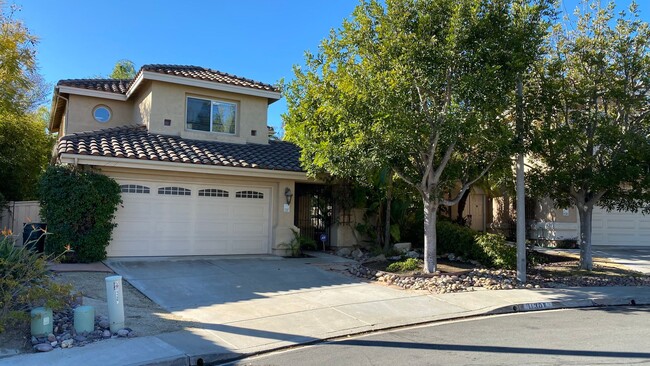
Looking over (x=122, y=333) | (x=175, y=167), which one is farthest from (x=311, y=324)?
(x=175, y=167)

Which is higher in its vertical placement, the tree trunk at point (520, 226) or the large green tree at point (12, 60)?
the large green tree at point (12, 60)

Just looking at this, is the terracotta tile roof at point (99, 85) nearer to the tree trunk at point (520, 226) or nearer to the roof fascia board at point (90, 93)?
the roof fascia board at point (90, 93)

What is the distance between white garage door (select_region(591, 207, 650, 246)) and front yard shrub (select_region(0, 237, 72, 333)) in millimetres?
20070

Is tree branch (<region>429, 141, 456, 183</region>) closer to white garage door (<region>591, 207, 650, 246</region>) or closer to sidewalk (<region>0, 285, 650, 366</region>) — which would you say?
sidewalk (<region>0, 285, 650, 366</region>)

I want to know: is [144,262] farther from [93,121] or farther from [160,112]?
[93,121]

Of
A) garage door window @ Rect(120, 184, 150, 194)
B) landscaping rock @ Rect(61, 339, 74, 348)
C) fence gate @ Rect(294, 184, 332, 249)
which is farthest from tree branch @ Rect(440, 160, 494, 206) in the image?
landscaping rock @ Rect(61, 339, 74, 348)

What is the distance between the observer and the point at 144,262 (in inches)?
510

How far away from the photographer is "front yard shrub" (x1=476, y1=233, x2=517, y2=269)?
13.2 metres

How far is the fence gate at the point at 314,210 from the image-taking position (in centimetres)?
1727

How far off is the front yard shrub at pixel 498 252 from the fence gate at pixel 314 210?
5.54 meters

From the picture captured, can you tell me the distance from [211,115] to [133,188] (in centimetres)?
448

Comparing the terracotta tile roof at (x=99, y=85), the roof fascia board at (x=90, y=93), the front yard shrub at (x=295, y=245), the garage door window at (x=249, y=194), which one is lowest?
Result: the front yard shrub at (x=295, y=245)

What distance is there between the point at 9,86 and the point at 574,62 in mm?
17914

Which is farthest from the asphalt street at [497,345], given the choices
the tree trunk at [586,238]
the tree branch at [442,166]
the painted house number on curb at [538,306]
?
the tree trunk at [586,238]
